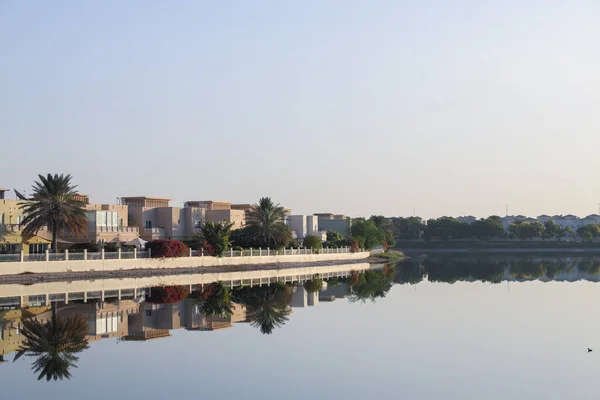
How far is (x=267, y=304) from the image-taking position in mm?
37281

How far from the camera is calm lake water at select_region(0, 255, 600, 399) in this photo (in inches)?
661

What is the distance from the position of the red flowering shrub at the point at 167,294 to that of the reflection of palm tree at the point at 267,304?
3.17 meters

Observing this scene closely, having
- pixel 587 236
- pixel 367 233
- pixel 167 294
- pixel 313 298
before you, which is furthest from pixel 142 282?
pixel 587 236

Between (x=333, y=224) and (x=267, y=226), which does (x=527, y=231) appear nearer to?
(x=333, y=224)

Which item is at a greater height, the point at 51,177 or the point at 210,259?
the point at 51,177

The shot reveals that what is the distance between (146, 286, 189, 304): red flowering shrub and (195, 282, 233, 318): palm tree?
1.02 m

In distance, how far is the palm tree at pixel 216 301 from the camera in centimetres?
3281

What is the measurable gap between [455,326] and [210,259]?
4063 centimetres

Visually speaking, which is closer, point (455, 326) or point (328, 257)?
point (455, 326)

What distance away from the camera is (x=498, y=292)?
45812 mm

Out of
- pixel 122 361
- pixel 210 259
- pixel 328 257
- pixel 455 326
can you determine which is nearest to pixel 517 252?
pixel 328 257

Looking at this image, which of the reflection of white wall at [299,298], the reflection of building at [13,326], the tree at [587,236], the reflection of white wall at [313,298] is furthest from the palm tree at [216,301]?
the tree at [587,236]

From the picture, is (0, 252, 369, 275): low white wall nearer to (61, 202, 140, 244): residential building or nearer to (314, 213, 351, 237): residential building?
(61, 202, 140, 244): residential building

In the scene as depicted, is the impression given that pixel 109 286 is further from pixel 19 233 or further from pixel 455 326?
Answer: pixel 455 326
